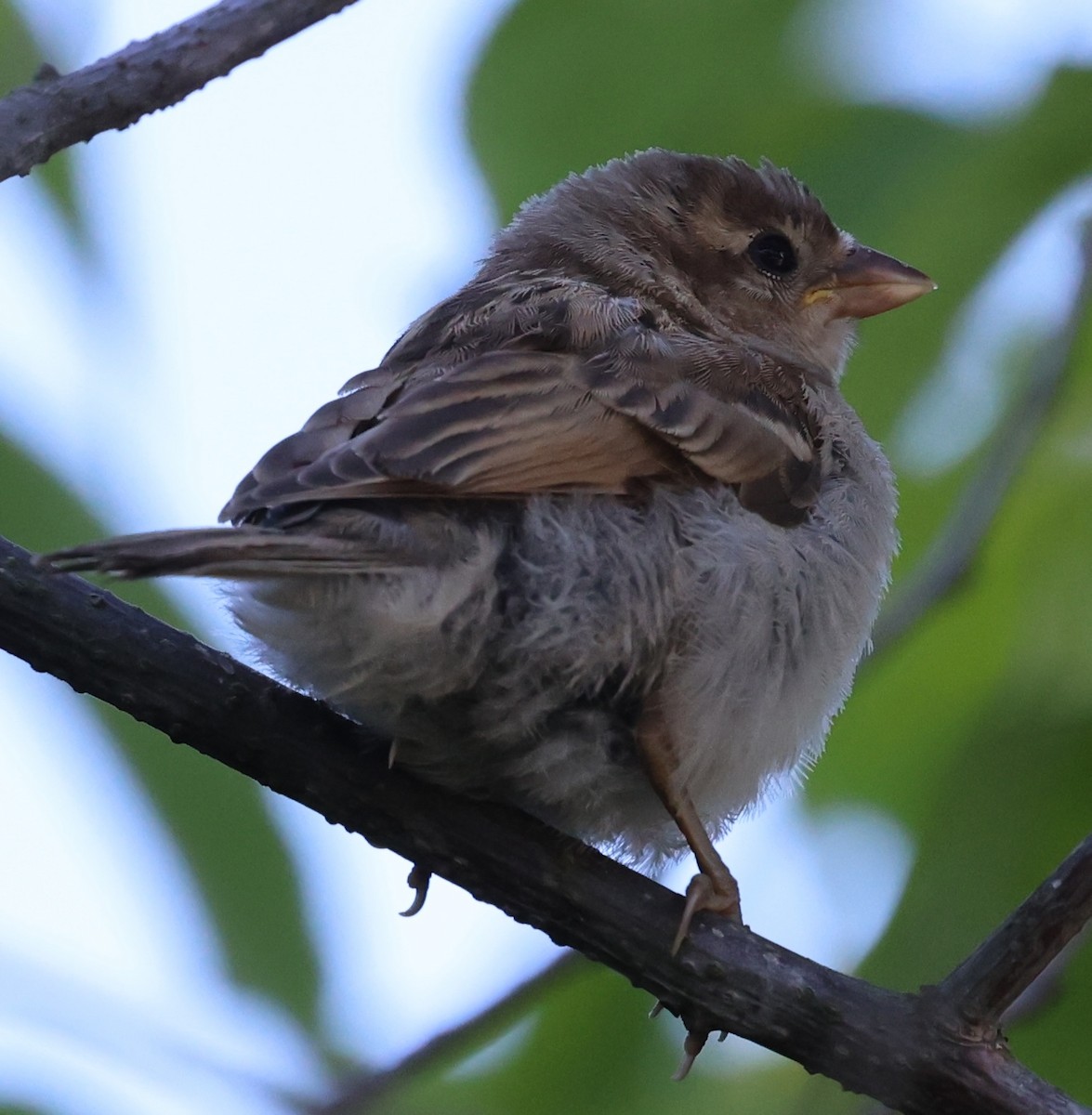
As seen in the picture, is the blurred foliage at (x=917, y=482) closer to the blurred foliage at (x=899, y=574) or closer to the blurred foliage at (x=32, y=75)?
the blurred foliage at (x=899, y=574)

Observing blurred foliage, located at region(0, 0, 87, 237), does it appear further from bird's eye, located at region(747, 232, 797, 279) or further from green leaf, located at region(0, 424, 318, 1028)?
bird's eye, located at region(747, 232, 797, 279)

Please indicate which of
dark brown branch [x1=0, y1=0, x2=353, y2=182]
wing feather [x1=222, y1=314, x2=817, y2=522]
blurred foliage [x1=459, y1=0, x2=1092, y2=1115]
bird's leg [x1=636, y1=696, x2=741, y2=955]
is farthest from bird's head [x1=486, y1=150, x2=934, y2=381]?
bird's leg [x1=636, y1=696, x2=741, y2=955]

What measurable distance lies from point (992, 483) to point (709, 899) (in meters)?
0.95

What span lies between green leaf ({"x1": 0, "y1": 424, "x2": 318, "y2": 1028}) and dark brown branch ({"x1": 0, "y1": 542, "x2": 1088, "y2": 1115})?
77 millimetres

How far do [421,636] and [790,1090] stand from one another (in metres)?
1.12

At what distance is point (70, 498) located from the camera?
3.06 m

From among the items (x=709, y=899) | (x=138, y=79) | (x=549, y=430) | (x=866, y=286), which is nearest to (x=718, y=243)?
(x=866, y=286)

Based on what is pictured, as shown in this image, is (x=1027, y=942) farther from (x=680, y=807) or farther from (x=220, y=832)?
(x=220, y=832)

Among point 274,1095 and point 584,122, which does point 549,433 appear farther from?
point 274,1095

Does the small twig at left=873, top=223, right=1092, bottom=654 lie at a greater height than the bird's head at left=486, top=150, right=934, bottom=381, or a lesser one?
lesser

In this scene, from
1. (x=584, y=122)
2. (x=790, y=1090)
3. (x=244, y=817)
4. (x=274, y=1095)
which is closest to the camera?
(x=274, y=1095)

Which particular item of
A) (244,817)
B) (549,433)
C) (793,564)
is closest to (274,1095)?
(244,817)

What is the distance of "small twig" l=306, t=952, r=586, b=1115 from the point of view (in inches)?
101

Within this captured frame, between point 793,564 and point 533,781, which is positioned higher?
point 793,564
